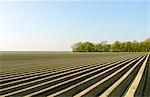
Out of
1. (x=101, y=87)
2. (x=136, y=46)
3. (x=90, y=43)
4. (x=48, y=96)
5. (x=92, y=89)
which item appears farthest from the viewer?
(x=90, y=43)

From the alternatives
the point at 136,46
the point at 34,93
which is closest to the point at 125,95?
the point at 34,93

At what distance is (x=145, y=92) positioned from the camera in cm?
737

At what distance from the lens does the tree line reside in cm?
10495

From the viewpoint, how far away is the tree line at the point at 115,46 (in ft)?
344

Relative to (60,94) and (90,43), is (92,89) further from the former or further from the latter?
(90,43)

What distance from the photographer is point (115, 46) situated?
11250 centimetres

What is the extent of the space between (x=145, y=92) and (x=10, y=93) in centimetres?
362

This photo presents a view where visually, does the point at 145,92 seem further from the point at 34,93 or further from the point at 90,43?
the point at 90,43

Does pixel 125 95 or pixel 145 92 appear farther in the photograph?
pixel 145 92

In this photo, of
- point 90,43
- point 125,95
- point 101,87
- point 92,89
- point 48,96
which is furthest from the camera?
point 90,43

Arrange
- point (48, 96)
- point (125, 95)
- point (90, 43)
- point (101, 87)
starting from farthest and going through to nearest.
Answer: point (90, 43), point (101, 87), point (125, 95), point (48, 96)

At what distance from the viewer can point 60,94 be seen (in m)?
6.46

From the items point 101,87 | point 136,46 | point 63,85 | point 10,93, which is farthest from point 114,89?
point 136,46

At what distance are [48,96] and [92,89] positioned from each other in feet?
5.00
